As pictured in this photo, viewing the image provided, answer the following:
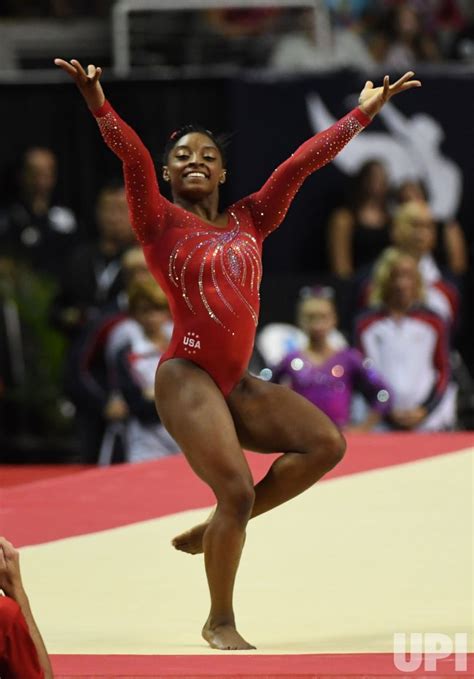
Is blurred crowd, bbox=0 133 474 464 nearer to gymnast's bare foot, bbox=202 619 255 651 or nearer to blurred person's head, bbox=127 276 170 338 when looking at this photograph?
blurred person's head, bbox=127 276 170 338

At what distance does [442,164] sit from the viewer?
9141mm

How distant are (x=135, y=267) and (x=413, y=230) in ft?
5.71

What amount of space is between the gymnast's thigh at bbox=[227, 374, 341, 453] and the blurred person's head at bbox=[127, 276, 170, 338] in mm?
2949

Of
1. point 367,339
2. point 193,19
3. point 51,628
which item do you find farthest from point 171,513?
point 193,19

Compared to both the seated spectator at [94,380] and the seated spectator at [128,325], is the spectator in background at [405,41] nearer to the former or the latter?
the seated spectator at [128,325]

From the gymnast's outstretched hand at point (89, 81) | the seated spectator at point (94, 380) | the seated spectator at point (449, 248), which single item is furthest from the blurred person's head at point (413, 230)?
the gymnast's outstretched hand at point (89, 81)

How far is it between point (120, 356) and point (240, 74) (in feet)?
7.48

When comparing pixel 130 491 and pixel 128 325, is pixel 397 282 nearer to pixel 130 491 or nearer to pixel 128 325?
pixel 128 325

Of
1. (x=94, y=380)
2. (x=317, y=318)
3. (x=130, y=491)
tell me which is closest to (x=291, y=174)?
(x=130, y=491)

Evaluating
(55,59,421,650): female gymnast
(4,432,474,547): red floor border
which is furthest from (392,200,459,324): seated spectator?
(55,59,421,650): female gymnast

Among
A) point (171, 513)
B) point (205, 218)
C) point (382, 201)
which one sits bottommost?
point (171, 513)

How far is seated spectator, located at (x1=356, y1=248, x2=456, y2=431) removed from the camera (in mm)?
8148

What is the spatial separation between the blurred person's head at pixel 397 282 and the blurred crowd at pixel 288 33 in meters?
1.50

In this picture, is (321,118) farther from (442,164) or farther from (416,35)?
(416,35)
